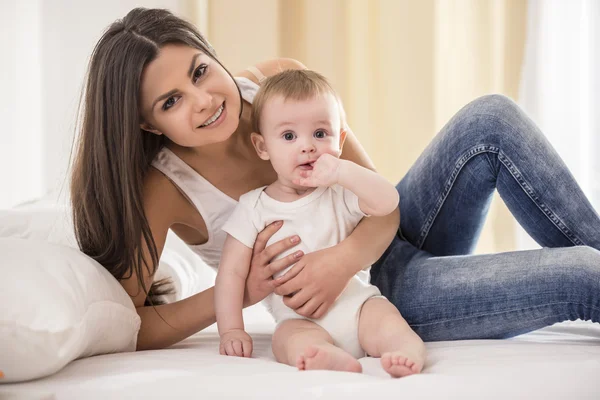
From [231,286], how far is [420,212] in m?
0.54

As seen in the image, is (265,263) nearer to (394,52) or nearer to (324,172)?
(324,172)

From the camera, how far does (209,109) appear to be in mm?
1355

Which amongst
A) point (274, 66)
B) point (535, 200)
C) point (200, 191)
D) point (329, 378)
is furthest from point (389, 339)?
point (274, 66)

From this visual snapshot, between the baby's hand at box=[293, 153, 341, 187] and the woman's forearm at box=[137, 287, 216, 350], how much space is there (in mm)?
354

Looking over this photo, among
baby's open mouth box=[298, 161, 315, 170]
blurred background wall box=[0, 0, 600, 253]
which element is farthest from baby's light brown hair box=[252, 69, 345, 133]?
blurred background wall box=[0, 0, 600, 253]

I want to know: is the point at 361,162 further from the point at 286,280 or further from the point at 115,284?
the point at 115,284

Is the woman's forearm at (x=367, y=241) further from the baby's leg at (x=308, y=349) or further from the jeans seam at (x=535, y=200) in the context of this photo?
the jeans seam at (x=535, y=200)

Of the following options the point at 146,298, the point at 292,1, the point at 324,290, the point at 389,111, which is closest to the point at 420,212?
the point at 324,290

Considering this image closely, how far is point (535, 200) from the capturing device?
1374 mm

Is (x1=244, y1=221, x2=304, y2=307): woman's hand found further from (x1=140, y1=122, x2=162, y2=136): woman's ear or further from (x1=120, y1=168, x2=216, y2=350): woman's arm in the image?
(x1=140, y1=122, x2=162, y2=136): woman's ear

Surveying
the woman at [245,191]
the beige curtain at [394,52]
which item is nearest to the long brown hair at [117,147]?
the woman at [245,191]

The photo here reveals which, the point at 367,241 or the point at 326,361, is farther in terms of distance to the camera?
the point at 367,241

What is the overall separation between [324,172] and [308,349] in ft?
1.11

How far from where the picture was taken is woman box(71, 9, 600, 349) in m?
1.27
